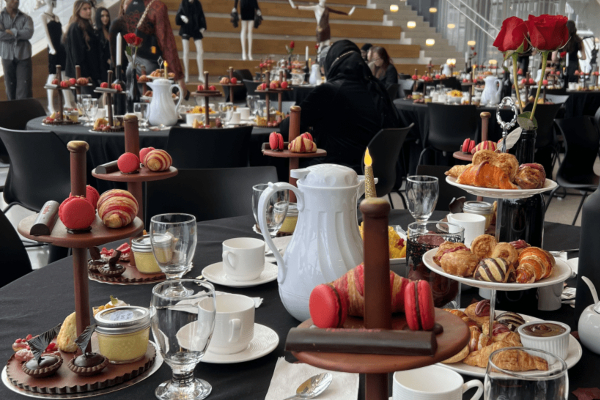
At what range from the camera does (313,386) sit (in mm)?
796

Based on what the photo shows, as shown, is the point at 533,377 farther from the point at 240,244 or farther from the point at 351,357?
the point at 240,244

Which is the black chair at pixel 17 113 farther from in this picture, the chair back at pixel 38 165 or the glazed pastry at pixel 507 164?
the glazed pastry at pixel 507 164

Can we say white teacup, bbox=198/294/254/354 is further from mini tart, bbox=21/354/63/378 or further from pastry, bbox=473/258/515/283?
pastry, bbox=473/258/515/283

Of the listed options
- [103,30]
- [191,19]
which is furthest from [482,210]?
[191,19]

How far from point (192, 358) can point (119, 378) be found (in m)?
0.13

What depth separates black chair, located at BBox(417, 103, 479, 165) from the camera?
471cm

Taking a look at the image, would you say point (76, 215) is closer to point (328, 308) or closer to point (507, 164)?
point (328, 308)

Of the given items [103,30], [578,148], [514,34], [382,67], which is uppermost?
[103,30]

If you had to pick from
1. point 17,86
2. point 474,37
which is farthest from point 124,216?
point 474,37

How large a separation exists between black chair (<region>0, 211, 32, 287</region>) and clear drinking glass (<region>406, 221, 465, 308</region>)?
3.53 ft

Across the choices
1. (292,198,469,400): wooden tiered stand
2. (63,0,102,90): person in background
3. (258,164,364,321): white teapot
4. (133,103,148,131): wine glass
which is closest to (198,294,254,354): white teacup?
(258,164,364,321): white teapot

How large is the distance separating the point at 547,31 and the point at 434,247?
16.7 inches

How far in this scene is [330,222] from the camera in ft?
3.10

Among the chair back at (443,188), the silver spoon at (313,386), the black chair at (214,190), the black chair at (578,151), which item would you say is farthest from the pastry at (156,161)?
the black chair at (578,151)
